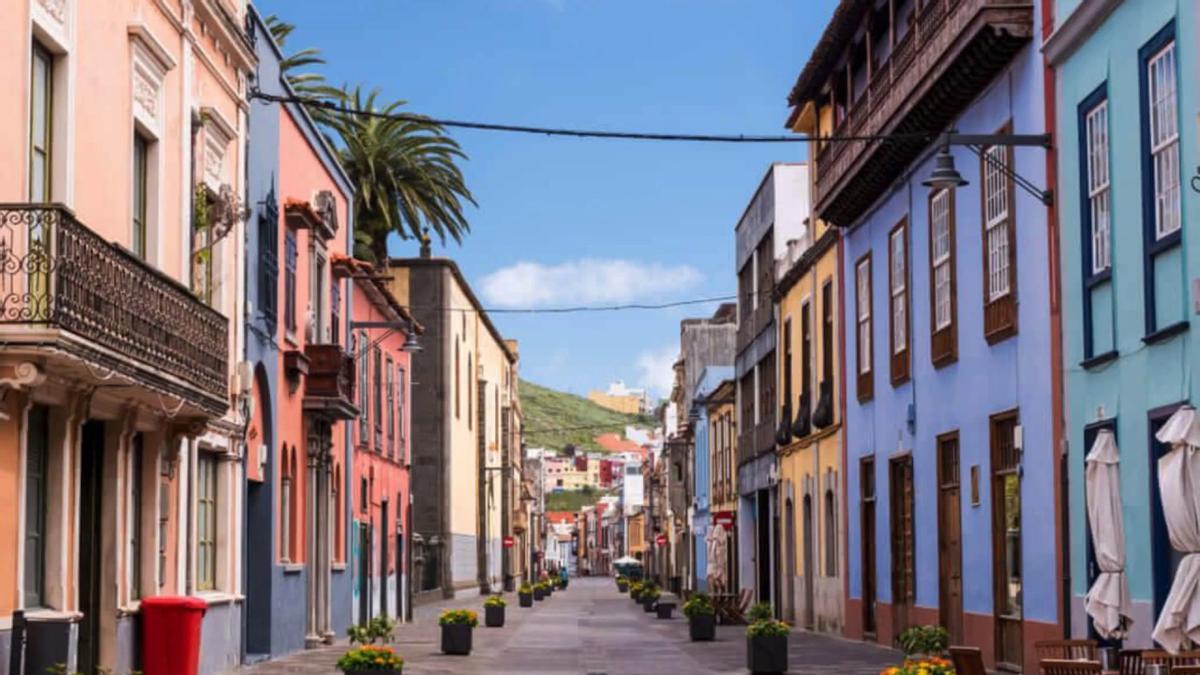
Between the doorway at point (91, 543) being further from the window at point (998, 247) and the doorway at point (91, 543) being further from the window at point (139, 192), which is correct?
the window at point (998, 247)

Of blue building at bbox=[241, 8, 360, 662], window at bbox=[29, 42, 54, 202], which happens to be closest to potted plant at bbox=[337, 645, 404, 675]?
blue building at bbox=[241, 8, 360, 662]

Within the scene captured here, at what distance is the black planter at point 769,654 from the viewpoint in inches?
992

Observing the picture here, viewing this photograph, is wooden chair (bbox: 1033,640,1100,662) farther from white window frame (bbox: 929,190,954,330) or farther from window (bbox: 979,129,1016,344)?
white window frame (bbox: 929,190,954,330)

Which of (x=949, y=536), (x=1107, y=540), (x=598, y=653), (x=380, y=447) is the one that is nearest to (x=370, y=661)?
(x=1107, y=540)

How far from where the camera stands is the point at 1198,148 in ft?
54.1

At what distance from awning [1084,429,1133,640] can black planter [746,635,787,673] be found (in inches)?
298

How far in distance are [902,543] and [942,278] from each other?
5.70 m

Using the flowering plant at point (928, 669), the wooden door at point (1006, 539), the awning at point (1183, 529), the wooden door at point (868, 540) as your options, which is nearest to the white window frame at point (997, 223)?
the wooden door at point (1006, 539)

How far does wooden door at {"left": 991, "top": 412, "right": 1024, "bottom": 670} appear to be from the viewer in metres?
23.9

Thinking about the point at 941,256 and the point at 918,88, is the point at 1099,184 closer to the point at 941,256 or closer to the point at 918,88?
the point at 918,88

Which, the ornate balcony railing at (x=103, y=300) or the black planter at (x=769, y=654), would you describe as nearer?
the ornate balcony railing at (x=103, y=300)

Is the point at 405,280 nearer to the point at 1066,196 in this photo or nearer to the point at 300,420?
the point at 300,420

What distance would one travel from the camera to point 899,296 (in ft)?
99.6

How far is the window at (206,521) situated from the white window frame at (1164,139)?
460 inches
